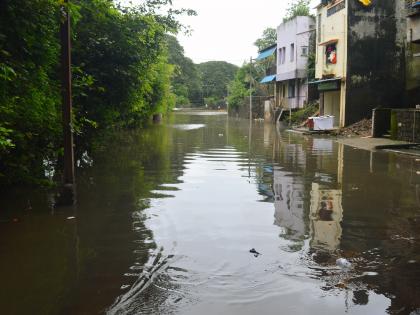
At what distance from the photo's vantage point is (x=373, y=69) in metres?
31.0

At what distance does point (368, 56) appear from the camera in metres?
31.0

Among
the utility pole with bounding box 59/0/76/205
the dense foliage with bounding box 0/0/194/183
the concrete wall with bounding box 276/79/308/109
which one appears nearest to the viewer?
the dense foliage with bounding box 0/0/194/183

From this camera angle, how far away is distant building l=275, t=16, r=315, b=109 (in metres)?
42.2

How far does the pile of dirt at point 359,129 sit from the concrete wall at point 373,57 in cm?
96

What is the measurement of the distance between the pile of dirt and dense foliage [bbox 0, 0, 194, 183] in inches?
644

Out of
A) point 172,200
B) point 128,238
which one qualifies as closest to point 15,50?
point 128,238

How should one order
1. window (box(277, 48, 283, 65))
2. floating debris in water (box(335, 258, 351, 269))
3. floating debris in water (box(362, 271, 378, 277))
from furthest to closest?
window (box(277, 48, 283, 65)) → floating debris in water (box(335, 258, 351, 269)) → floating debris in water (box(362, 271, 378, 277))

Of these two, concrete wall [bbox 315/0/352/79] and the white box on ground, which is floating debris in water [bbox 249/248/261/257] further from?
concrete wall [bbox 315/0/352/79]

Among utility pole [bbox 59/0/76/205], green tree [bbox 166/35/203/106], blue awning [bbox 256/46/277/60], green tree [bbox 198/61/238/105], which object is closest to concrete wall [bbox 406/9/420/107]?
blue awning [bbox 256/46/277/60]

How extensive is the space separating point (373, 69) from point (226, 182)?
2218cm

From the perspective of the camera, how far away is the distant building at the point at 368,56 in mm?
30516

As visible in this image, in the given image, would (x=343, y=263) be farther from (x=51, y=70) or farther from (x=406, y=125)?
(x=406, y=125)

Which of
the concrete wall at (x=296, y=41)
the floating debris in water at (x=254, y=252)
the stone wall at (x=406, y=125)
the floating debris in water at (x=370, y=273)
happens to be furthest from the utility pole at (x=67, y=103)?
the concrete wall at (x=296, y=41)

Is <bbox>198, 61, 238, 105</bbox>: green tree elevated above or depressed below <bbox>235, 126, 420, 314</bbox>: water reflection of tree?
above
